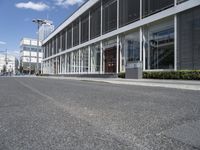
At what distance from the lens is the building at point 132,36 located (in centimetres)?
1723

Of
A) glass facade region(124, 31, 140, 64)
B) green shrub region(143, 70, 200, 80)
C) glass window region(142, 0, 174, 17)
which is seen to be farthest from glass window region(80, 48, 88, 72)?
green shrub region(143, 70, 200, 80)

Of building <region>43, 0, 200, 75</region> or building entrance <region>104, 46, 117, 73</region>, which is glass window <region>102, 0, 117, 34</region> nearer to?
building <region>43, 0, 200, 75</region>

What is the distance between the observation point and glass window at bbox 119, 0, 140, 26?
925 inches

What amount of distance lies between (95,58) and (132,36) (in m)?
9.20

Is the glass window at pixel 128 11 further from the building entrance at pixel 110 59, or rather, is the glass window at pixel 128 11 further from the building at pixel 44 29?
the building at pixel 44 29

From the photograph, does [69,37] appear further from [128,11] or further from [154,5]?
[154,5]

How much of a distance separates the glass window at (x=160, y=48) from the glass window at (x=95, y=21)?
37.0 feet

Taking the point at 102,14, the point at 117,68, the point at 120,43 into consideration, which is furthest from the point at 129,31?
the point at 102,14

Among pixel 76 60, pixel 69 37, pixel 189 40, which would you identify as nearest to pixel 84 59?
pixel 76 60

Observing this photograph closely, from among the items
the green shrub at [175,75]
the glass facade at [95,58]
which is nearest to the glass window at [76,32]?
the glass facade at [95,58]

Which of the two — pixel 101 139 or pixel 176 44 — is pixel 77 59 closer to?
pixel 176 44

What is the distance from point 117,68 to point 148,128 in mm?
22195

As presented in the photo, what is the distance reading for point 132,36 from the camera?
24.2 metres

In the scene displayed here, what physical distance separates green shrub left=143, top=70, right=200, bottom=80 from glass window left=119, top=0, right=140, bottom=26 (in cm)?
725
